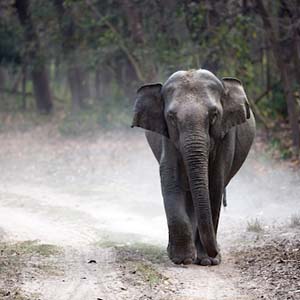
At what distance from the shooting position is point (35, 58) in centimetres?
3394

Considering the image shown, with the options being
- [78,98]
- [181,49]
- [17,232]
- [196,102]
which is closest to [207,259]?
[196,102]

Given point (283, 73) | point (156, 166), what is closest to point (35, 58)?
point (156, 166)

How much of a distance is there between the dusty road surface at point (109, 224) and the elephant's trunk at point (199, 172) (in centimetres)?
62

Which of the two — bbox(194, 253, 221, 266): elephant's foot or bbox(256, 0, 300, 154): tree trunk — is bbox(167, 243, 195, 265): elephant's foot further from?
bbox(256, 0, 300, 154): tree trunk

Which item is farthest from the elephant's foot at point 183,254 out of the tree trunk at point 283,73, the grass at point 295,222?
the tree trunk at point 283,73

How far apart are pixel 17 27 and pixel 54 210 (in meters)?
20.5

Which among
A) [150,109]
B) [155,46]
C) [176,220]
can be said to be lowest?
[176,220]

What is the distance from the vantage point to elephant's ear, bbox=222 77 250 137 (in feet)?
32.7

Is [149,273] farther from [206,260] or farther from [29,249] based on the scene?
[29,249]

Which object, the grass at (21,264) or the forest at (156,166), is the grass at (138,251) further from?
the grass at (21,264)

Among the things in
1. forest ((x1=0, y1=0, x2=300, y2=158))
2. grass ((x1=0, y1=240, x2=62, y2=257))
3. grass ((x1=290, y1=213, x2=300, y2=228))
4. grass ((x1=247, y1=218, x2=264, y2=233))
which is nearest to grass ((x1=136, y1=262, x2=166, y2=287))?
Result: grass ((x1=0, y1=240, x2=62, y2=257))

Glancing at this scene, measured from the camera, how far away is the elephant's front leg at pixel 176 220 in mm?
10039

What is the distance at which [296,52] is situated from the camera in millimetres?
19703

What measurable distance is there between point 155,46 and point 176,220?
1667 cm
